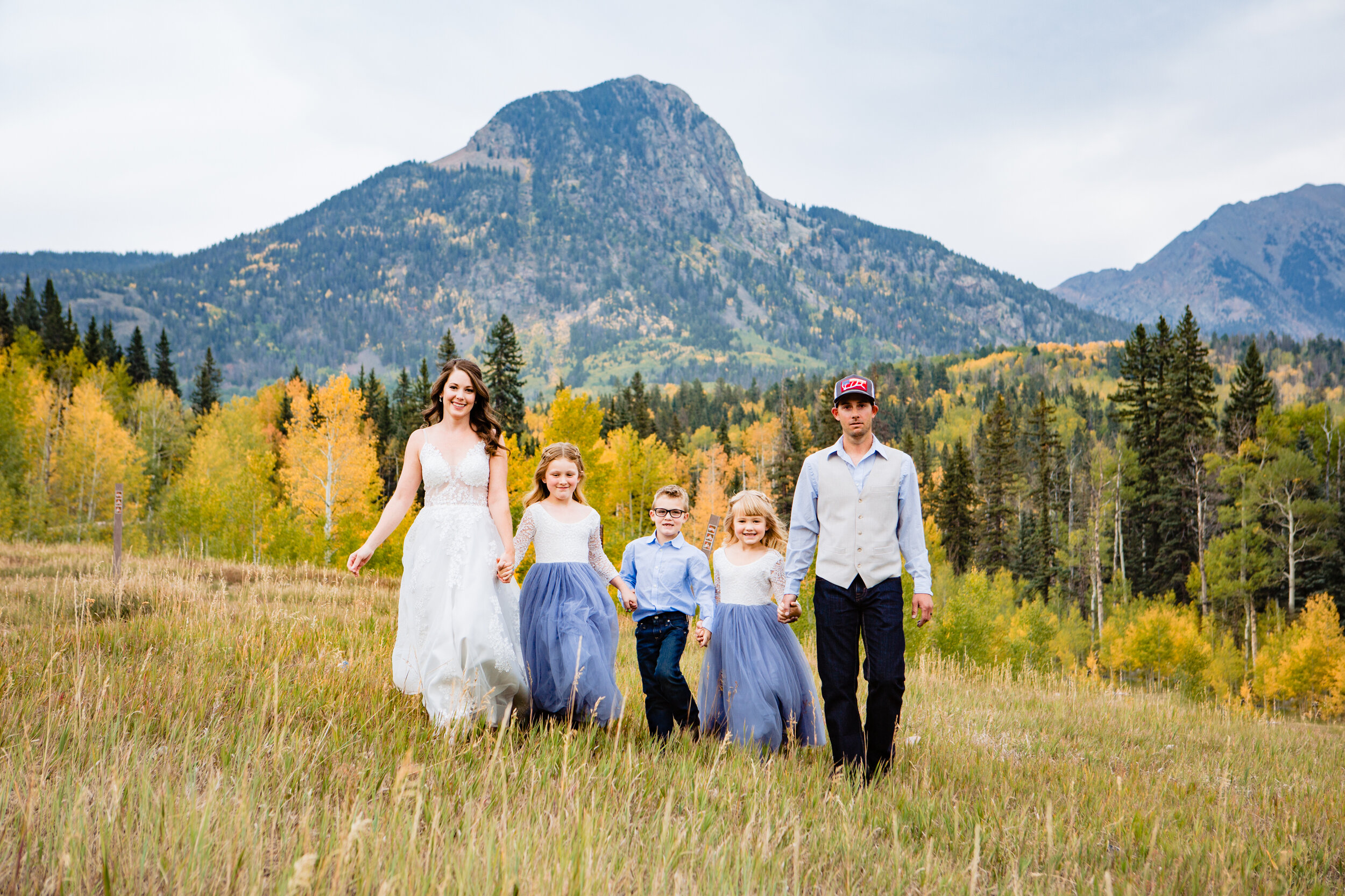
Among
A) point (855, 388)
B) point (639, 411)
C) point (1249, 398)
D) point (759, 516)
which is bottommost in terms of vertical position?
point (759, 516)

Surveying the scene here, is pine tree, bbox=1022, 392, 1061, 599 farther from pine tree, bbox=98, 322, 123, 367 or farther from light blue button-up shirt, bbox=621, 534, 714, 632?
pine tree, bbox=98, 322, 123, 367

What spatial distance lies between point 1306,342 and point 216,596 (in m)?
232

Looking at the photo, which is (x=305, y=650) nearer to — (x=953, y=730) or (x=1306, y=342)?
(x=953, y=730)

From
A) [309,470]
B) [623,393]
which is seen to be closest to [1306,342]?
[623,393]

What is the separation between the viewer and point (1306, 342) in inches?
6831

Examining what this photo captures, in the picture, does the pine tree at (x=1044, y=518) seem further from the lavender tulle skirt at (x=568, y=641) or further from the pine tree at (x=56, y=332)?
the pine tree at (x=56, y=332)

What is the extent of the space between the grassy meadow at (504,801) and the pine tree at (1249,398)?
40.7 metres

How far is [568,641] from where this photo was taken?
4582 millimetres

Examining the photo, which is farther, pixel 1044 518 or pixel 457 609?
pixel 1044 518

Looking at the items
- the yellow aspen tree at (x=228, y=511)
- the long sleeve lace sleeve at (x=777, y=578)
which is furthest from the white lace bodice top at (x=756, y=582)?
the yellow aspen tree at (x=228, y=511)

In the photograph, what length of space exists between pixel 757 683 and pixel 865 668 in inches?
29.8

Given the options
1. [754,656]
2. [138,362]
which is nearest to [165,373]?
[138,362]

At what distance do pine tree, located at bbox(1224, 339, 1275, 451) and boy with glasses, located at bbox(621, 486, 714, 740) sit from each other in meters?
44.1

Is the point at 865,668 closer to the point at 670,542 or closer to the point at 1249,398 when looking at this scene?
the point at 670,542
